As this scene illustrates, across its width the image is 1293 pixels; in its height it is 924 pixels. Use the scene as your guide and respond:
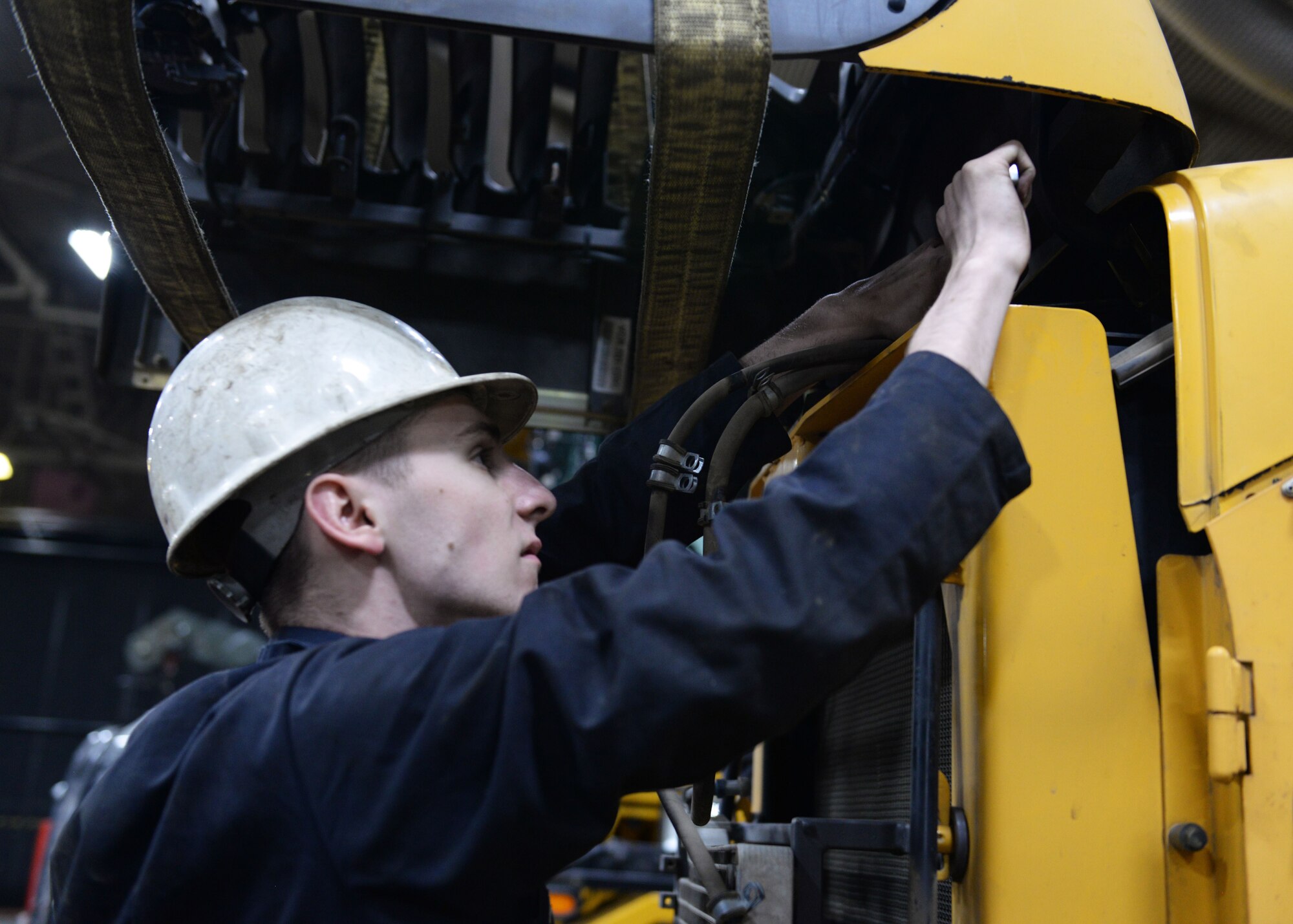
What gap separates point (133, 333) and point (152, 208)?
75 centimetres

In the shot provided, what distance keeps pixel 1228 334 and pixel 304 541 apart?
127 centimetres

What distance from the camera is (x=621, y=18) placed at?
1374 millimetres

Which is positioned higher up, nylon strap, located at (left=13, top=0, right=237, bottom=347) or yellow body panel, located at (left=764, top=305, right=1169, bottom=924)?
nylon strap, located at (left=13, top=0, right=237, bottom=347)

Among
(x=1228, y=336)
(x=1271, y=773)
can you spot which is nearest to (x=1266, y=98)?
(x=1228, y=336)

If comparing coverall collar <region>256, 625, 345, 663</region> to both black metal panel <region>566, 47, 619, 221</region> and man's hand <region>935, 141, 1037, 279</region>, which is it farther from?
black metal panel <region>566, 47, 619, 221</region>

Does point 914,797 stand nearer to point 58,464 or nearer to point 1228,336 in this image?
point 1228,336

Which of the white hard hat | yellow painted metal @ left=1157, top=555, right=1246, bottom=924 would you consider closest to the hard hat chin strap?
the white hard hat

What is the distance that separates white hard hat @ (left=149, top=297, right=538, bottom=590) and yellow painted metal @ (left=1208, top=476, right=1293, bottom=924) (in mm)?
1059

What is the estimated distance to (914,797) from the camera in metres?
1.42

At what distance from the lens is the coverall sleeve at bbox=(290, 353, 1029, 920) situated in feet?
3.44

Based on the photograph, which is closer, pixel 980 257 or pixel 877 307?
pixel 980 257

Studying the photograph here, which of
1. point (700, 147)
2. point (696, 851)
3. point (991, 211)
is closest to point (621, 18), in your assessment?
point (700, 147)

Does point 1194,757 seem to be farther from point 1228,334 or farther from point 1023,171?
point 1023,171

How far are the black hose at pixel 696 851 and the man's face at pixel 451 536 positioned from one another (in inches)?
21.3
